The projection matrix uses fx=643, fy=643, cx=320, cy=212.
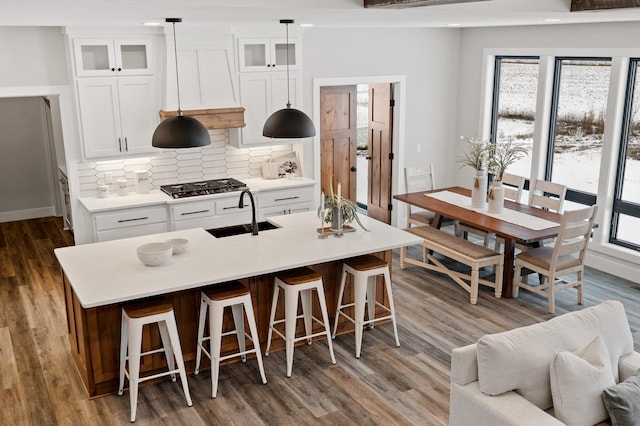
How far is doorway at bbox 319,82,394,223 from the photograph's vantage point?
28.1ft

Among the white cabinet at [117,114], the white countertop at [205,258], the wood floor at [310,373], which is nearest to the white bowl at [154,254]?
the white countertop at [205,258]

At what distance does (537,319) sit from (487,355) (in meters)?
2.86

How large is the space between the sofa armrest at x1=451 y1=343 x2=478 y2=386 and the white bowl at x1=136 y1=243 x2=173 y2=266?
230 centimetres

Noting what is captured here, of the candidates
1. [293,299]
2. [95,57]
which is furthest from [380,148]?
[293,299]

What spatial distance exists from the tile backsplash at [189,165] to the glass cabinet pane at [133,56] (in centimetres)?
102

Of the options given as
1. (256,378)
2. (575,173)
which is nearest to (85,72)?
(256,378)

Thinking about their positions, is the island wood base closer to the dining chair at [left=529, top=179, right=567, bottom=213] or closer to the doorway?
the dining chair at [left=529, top=179, right=567, bottom=213]

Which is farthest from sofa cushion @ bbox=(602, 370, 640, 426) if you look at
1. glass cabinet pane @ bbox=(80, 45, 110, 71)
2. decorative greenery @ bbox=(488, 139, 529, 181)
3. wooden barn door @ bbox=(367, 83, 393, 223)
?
wooden barn door @ bbox=(367, 83, 393, 223)

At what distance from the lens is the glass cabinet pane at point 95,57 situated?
643cm

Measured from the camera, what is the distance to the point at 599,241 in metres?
7.34

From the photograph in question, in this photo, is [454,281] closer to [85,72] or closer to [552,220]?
[552,220]

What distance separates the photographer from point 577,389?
3.34 m

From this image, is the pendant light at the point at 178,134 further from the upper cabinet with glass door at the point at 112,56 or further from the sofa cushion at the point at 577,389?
the sofa cushion at the point at 577,389

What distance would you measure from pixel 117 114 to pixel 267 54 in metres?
1.79
